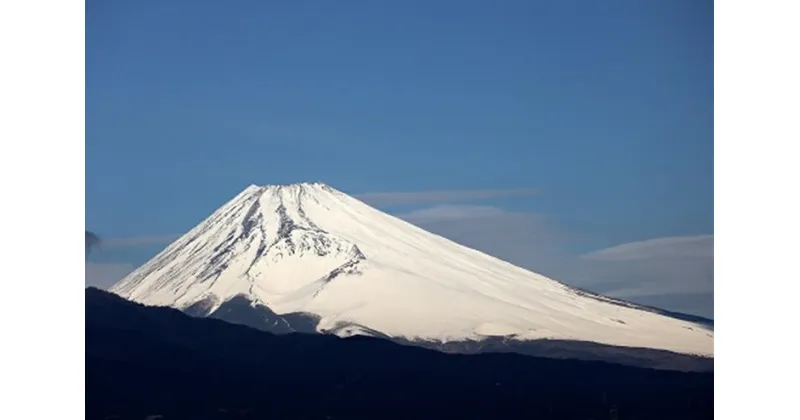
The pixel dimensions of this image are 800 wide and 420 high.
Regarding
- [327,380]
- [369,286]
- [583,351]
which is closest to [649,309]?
[583,351]

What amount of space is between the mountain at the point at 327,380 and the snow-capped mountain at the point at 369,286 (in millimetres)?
86

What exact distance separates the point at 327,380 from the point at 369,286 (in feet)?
1.26

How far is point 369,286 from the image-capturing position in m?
3.89

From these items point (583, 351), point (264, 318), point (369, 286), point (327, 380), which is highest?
point (369, 286)

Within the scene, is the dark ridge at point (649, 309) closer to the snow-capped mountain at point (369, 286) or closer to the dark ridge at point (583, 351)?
the snow-capped mountain at point (369, 286)

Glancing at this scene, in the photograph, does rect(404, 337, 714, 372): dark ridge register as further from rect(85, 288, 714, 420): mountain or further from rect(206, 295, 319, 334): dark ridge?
rect(206, 295, 319, 334): dark ridge

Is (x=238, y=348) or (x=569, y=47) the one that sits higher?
(x=569, y=47)

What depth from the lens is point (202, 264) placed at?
383 cm

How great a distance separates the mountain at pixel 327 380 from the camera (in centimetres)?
380

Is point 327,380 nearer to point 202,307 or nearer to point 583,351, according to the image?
point 202,307
